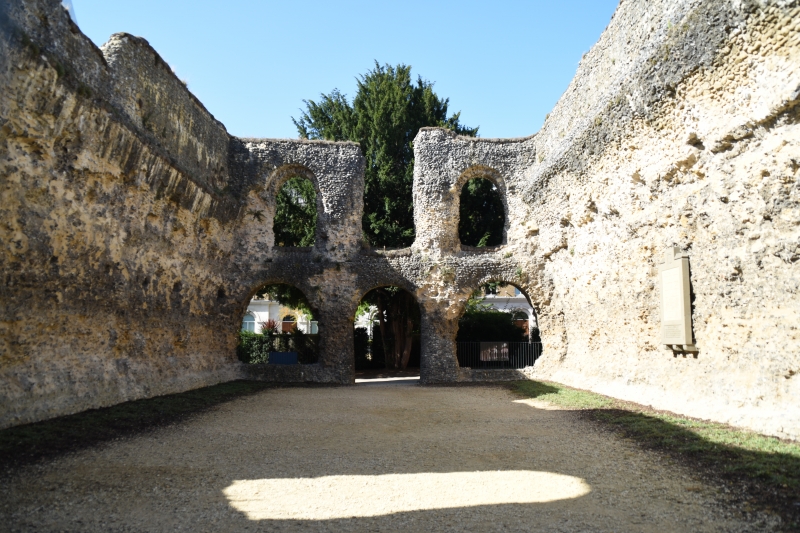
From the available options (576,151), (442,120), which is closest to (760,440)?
(576,151)

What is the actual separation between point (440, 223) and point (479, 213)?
5.00 m

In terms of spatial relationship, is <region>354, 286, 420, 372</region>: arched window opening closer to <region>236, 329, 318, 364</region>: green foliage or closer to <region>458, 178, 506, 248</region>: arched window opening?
<region>236, 329, 318, 364</region>: green foliage

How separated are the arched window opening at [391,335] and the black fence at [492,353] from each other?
2485mm

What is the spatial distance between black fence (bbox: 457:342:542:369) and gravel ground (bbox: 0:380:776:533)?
1023cm

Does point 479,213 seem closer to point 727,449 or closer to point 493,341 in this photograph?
point 493,341

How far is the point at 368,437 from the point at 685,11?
722 centimetres

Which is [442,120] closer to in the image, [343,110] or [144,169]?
[343,110]

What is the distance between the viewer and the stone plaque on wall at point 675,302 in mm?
7859

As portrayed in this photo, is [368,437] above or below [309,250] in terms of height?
below

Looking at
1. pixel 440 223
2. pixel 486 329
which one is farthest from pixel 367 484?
pixel 486 329

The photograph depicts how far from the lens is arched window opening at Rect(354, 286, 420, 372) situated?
1969 cm

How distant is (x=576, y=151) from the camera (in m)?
11.6

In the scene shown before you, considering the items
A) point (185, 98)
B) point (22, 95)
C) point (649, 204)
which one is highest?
point (185, 98)

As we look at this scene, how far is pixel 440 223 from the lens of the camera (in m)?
14.8
